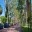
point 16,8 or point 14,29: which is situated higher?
point 16,8

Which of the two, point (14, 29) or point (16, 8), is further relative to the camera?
point (16, 8)

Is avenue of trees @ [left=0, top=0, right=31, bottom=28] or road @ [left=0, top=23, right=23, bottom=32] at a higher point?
avenue of trees @ [left=0, top=0, right=31, bottom=28]

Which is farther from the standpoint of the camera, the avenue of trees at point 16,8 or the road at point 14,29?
the avenue of trees at point 16,8

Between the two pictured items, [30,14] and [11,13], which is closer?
[30,14]

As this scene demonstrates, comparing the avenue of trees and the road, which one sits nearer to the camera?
the road

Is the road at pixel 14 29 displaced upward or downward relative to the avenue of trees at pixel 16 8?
downward

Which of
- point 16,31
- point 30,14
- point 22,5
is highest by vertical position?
point 22,5

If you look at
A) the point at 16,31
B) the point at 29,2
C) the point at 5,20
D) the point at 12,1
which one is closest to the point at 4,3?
the point at 12,1

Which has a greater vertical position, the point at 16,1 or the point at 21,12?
the point at 16,1

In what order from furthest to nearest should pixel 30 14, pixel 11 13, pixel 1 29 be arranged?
pixel 11 13, pixel 30 14, pixel 1 29

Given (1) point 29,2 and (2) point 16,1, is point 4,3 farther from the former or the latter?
(1) point 29,2

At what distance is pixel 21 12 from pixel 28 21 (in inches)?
22.6

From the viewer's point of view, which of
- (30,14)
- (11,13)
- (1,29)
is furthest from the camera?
(11,13)

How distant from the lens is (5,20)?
3865 mm
